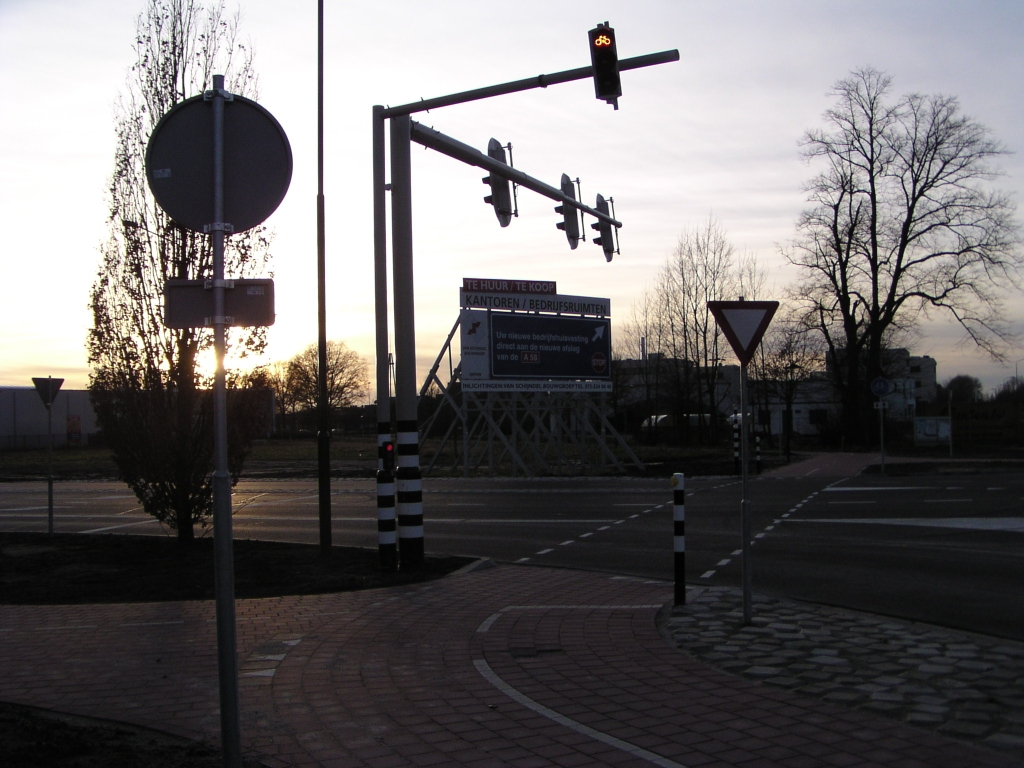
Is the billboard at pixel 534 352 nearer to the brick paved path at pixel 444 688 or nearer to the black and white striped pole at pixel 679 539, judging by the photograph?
the brick paved path at pixel 444 688

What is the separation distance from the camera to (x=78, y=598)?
9.27m

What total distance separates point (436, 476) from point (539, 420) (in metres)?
4.02

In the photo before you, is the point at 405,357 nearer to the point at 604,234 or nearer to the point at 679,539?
the point at 679,539

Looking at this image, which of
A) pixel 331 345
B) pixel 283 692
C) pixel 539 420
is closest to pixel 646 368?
pixel 539 420

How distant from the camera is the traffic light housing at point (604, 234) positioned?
17.2m

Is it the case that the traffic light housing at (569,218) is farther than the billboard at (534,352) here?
No

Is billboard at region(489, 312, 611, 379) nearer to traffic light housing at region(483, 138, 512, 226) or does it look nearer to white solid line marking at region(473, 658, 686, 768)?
traffic light housing at region(483, 138, 512, 226)

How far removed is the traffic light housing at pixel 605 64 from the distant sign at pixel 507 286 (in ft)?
66.1

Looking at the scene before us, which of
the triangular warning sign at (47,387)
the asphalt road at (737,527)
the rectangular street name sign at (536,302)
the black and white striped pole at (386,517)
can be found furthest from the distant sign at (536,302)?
the black and white striped pole at (386,517)

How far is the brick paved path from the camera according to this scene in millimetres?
4559

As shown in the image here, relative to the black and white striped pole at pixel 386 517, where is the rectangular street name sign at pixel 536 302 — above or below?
above

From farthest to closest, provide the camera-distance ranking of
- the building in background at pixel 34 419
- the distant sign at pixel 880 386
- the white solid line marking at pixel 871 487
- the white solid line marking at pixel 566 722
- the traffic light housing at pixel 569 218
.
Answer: the building in background at pixel 34 419 < the distant sign at pixel 880 386 < the white solid line marking at pixel 871 487 < the traffic light housing at pixel 569 218 < the white solid line marking at pixel 566 722

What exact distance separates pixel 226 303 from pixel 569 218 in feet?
40.7

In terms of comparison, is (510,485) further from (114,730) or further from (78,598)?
(114,730)
